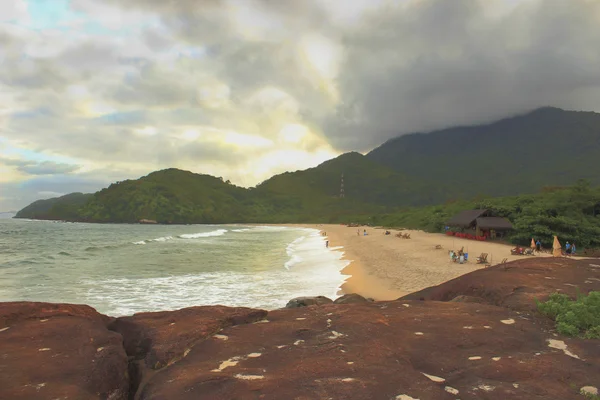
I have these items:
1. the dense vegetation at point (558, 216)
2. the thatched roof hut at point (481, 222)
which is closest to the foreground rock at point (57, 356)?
the dense vegetation at point (558, 216)

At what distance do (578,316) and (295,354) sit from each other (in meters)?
4.92

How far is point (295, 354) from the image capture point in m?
5.01

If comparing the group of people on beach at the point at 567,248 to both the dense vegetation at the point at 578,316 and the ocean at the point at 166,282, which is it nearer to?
the ocean at the point at 166,282

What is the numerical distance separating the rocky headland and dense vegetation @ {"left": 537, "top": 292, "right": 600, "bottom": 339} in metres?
0.25

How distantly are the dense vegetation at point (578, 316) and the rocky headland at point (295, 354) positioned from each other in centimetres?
25

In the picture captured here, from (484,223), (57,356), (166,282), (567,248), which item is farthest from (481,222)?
(57,356)

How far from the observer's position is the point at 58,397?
144 inches

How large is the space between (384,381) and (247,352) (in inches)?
78.9

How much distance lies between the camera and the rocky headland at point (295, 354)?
13.0 feet

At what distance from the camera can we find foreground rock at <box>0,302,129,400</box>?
3873 mm

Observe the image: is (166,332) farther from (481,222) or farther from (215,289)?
(481,222)

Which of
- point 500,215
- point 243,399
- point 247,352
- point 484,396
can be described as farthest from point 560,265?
point 500,215

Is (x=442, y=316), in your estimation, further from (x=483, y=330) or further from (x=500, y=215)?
(x=500, y=215)

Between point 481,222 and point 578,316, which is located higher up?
point 481,222
